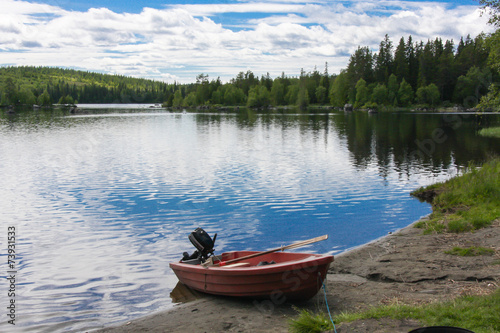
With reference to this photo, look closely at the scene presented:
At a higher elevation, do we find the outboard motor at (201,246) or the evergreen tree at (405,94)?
the evergreen tree at (405,94)

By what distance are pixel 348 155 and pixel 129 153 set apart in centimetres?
2400

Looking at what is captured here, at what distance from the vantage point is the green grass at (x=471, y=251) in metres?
13.4

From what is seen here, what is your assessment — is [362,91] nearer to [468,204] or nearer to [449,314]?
[468,204]

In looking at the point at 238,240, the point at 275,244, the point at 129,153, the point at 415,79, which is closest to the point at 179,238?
the point at 238,240

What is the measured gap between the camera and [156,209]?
23.3 metres

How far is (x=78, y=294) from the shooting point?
44.6ft

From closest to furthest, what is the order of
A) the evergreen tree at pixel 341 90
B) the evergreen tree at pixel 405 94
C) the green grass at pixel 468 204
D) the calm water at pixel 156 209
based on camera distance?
the calm water at pixel 156 209
the green grass at pixel 468 204
the evergreen tree at pixel 405 94
the evergreen tree at pixel 341 90

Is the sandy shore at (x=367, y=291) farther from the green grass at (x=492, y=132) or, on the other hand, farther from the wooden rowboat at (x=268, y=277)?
the green grass at (x=492, y=132)

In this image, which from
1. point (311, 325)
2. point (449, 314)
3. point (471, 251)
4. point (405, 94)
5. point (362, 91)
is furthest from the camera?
point (362, 91)

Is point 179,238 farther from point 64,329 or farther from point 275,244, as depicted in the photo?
point 64,329

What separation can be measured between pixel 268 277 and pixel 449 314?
180 inches

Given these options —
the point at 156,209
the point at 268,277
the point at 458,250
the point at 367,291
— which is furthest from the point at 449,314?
the point at 156,209

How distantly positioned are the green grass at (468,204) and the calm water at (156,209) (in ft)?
6.21

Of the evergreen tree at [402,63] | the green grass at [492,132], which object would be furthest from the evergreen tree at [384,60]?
the green grass at [492,132]
